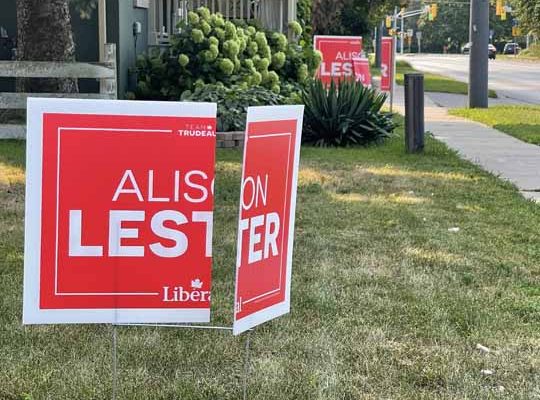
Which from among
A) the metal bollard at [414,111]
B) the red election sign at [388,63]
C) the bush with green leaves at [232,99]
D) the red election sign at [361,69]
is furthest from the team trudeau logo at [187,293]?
the red election sign at [388,63]

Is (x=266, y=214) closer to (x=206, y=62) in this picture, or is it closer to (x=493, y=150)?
(x=493, y=150)

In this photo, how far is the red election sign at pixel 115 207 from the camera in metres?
3.12

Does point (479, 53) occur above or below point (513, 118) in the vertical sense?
above

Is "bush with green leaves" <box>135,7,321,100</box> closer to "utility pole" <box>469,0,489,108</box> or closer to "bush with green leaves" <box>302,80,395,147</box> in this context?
"bush with green leaves" <box>302,80,395,147</box>

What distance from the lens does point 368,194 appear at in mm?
8031

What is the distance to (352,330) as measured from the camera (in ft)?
14.2

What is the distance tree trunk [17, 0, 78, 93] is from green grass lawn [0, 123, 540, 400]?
382 centimetres

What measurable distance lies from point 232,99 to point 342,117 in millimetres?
1569

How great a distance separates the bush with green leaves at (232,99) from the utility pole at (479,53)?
8526mm

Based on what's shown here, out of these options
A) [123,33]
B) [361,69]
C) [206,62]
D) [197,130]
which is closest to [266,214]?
[197,130]

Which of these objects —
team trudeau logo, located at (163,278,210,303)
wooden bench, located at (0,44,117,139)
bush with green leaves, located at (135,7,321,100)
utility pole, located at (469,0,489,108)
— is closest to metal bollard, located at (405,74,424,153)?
bush with green leaves, located at (135,7,321,100)

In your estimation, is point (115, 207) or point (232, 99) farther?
point (232, 99)

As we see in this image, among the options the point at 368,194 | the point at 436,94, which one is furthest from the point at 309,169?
the point at 436,94

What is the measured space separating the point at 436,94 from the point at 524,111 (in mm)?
6673
